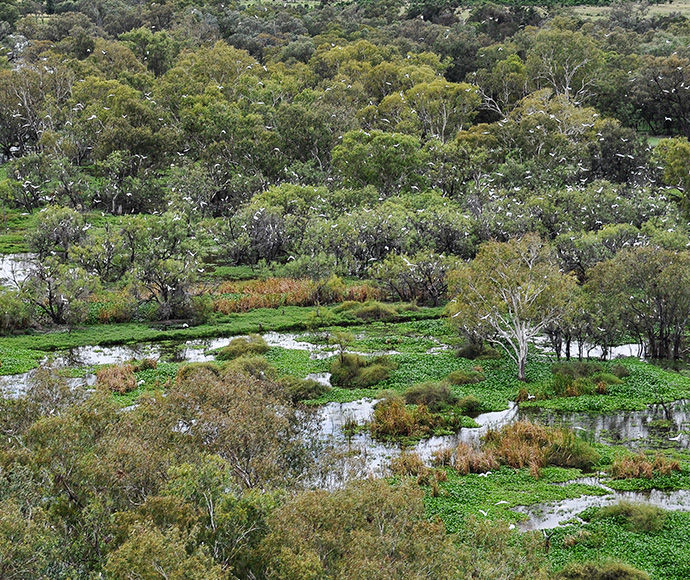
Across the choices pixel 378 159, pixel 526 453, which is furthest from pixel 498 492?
pixel 378 159

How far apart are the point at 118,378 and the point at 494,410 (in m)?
17.2

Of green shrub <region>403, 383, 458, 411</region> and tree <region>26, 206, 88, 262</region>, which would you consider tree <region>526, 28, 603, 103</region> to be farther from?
green shrub <region>403, 383, 458, 411</region>

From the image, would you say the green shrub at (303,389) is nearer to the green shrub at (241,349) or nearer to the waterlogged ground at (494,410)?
the waterlogged ground at (494,410)

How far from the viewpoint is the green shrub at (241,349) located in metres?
41.5

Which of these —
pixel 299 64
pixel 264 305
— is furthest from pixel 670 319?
pixel 299 64

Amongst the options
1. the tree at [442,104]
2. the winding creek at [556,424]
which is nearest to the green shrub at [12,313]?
the winding creek at [556,424]

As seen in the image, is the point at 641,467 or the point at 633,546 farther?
the point at 641,467

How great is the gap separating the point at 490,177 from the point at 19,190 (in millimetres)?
43096

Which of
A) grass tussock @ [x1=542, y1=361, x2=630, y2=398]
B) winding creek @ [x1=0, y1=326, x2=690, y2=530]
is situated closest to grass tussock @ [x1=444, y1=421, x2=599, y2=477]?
winding creek @ [x1=0, y1=326, x2=690, y2=530]

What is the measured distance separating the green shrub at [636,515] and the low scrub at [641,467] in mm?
2636

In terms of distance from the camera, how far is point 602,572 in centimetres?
2098

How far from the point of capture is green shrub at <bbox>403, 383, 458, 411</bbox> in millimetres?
34781

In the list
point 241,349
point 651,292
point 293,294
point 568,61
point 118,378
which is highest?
point 568,61

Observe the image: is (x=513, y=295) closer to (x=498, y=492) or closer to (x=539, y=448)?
(x=539, y=448)
